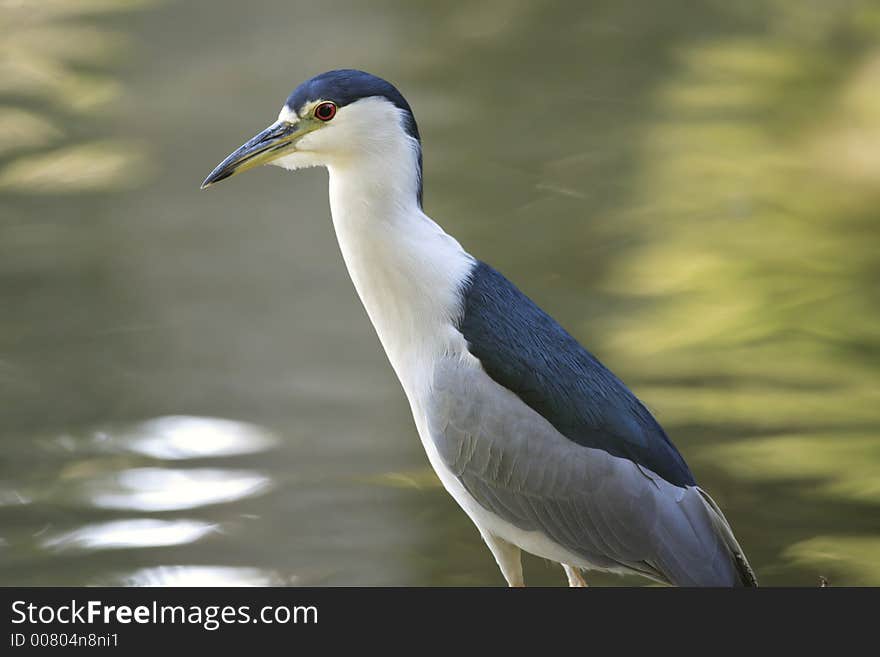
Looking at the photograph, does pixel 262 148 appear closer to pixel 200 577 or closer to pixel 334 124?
pixel 334 124

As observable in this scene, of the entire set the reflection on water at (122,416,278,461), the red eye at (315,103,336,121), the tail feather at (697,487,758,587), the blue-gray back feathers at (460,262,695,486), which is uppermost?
the reflection on water at (122,416,278,461)

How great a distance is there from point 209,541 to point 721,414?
152 centimetres

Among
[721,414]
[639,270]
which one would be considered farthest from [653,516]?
[639,270]

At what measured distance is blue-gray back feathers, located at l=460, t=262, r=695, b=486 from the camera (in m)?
2.38

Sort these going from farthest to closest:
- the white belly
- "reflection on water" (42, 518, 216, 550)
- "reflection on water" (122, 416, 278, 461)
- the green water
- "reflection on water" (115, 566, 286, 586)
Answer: "reflection on water" (122, 416, 278, 461), the green water, "reflection on water" (42, 518, 216, 550), "reflection on water" (115, 566, 286, 586), the white belly

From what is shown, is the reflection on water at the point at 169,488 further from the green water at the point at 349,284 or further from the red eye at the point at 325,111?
the red eye at the point at 325,111

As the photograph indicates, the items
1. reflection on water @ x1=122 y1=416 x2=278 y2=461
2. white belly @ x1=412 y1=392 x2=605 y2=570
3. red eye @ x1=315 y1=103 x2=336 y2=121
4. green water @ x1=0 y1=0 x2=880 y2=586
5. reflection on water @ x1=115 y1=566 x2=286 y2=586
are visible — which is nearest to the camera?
red eye @ x1=315 y1=103 x2=336 y2=121

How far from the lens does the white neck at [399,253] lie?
2.37m

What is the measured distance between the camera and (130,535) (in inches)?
129

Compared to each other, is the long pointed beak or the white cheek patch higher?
the white cheek patch

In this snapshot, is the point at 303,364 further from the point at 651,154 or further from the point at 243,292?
the point at 651,154

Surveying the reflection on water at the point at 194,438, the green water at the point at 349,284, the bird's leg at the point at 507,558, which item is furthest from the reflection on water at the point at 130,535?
the bird's leg at the point at 507,558

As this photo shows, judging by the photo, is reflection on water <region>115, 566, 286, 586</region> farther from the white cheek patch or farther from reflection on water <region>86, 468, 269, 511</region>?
the white cheek patch

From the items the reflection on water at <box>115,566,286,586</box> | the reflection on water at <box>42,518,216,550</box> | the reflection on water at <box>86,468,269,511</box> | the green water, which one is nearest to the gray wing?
the green water
